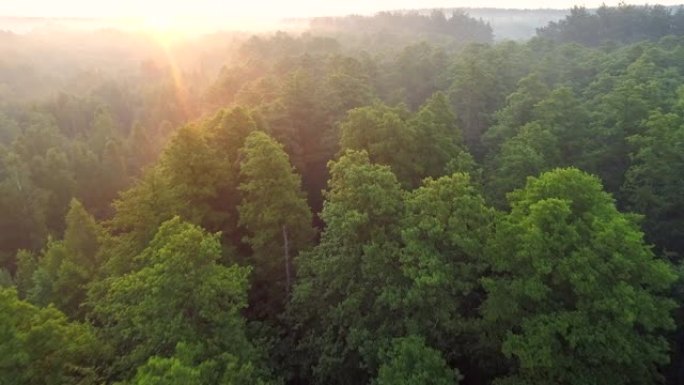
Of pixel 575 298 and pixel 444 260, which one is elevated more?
pixel 444 260

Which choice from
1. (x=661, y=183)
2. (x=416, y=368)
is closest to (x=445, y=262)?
(x=416, y=368)

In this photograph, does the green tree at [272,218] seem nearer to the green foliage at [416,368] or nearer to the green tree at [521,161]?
the green foliage at [416,368]

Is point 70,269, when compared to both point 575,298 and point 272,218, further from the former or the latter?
point 575,298

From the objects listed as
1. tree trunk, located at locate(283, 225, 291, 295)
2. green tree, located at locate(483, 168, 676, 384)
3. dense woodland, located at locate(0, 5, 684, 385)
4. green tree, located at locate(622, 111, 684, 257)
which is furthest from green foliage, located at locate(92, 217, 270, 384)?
green tree, located at locate(622, 111, 684, 257)

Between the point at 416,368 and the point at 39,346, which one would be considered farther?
the point at 416,368

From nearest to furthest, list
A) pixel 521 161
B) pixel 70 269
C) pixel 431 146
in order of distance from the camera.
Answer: pixel 70 269, pixel 521 161, pixel 431 146

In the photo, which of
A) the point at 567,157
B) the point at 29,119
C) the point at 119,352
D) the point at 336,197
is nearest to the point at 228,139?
the point at 336,197
